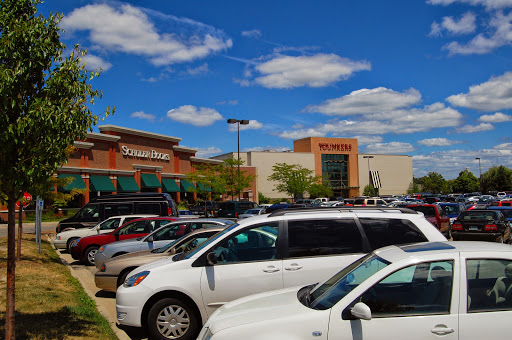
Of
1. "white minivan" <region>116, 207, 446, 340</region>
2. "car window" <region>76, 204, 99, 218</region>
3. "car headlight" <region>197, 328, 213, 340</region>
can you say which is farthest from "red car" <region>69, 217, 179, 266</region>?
"car headlight" <region>197, 328, 213, 340</region>

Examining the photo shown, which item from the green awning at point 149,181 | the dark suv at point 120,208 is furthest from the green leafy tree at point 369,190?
the dark suv at point 120,208

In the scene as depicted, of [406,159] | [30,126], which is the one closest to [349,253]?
[30,126]

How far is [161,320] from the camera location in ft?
20.5

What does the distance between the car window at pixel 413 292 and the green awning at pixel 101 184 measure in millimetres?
39956

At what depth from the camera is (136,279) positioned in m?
6.48

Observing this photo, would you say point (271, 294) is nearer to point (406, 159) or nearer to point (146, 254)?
point (146, 254)

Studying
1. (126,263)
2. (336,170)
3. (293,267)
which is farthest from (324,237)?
(336,170)

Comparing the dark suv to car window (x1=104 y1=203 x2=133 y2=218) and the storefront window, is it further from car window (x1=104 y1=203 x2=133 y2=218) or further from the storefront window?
the storefront window

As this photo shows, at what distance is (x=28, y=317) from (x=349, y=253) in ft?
16.6

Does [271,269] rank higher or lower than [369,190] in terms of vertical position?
lower

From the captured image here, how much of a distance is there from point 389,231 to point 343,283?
2235mm

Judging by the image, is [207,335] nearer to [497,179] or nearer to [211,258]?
[211,258]

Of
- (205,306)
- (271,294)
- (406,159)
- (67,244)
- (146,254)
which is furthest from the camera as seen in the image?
(406,159)

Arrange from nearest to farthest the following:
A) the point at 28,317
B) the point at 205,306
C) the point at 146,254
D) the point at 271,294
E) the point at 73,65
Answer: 1. the point at 271,294
2. the point at 73,65
3. the point at 205,306
4. the point at 28,317
5. the point at 146,254
